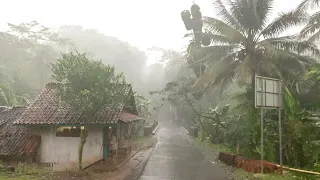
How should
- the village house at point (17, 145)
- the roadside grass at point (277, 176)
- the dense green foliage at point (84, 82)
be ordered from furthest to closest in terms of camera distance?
the village house at point (17, 145) → the dense green foliage at point (84, 82) → the roadside grass at point (277, 176)

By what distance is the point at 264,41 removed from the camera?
57.3 feet

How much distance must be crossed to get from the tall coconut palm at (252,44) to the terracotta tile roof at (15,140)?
1007 cm

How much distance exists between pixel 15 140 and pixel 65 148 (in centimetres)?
268

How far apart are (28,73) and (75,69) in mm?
36036

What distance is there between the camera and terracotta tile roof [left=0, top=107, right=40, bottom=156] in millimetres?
15633

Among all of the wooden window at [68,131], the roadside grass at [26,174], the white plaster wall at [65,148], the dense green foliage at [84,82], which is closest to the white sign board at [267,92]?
the dense green foliage at [84,82]

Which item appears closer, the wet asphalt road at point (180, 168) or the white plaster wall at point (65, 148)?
the wet asphalt road at point (180, 168)

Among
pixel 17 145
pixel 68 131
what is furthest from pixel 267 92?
pixel 17 145

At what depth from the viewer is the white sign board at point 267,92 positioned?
A: 1196cm

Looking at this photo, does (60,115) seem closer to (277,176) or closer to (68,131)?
(68,131)

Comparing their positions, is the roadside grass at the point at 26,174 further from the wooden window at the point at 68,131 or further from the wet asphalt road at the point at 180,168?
the wet asphalt road at the point at 180,168

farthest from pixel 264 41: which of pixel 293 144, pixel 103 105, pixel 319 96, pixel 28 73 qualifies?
pixel 28 73

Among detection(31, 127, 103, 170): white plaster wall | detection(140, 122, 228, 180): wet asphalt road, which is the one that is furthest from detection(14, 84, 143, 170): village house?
detection(140, 122, 228, 180): wet asphalt road

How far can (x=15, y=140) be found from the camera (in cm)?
1638
